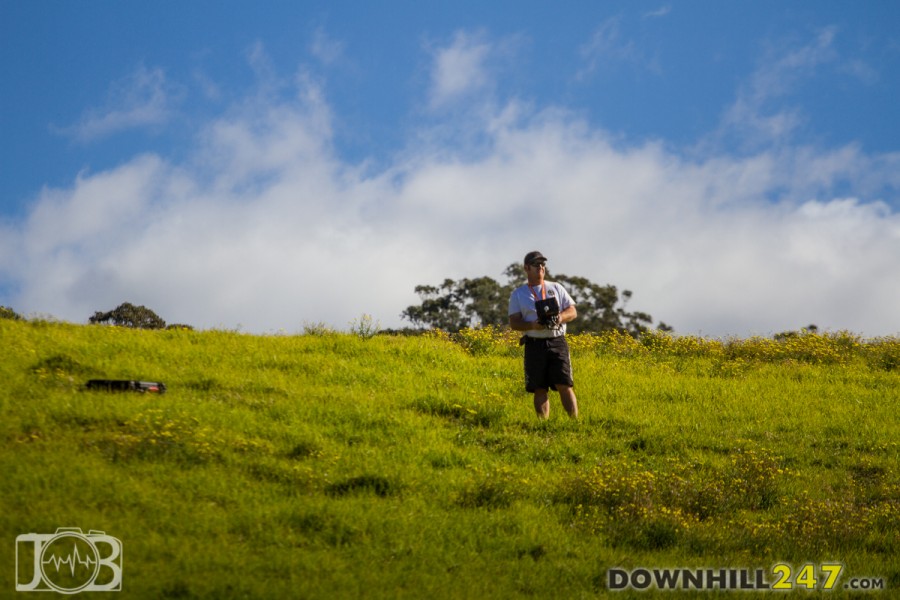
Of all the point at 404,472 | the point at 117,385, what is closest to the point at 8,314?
the point at 117,385

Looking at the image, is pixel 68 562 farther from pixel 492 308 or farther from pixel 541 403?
pixel 492 308

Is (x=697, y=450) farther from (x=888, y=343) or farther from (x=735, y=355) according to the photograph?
(x=888, y=343)

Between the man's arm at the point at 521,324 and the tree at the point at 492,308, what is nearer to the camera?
the man's arm at the point at 521,324

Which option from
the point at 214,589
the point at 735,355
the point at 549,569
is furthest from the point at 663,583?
the point at 735,355

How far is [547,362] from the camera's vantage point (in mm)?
14211

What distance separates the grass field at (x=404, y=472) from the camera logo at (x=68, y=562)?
0.10 metres

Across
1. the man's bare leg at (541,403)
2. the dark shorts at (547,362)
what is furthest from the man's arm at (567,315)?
the man's bare leg at (541,403)

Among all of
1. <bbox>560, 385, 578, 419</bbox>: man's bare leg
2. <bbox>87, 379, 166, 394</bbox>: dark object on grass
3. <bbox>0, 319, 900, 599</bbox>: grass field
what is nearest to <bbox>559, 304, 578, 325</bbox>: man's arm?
<bbox>560, 385, 578, 419</bbox>: man's bare leg

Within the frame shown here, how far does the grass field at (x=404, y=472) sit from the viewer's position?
8.49 metres

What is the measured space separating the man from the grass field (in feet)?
2.54

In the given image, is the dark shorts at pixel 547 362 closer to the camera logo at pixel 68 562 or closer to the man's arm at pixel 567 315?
the man's arm at pixel 567 315

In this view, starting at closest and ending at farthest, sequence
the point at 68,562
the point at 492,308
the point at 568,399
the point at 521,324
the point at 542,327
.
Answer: the point at 68,562, the point at 542,327, the point at 521,324, the point at 568,399, the point at 492,308

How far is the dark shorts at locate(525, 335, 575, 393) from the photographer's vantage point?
1414 cm

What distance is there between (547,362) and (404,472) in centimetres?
394
